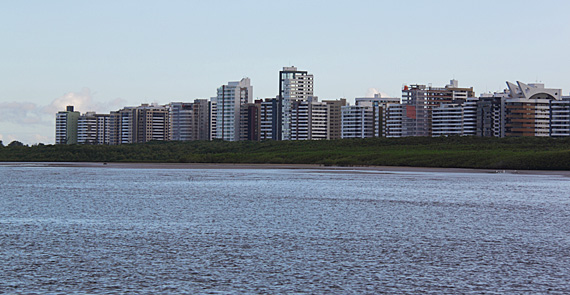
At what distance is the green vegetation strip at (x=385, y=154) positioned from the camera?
124 meters

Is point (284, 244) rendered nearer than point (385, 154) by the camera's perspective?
Yes

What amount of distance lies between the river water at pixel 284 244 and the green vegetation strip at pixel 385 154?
64.1 meters

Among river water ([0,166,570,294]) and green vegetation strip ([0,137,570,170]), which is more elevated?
green vegetation strip ([0,137,570,170])

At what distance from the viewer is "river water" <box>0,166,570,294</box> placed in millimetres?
24562

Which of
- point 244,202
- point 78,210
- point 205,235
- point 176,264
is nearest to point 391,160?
point 244,202

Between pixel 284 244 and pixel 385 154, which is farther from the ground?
pixel 385 154

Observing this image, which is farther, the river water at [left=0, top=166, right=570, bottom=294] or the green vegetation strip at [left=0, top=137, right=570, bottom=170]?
the green vegetation strip at [left=0, top=137, right=570, bottom=170]

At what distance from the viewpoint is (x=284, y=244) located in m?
33.4

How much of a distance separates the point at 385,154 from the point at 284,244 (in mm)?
115705

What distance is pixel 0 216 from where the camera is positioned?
45.0 m

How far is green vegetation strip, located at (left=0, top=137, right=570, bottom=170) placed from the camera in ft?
405

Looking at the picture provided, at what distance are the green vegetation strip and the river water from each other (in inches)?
2523

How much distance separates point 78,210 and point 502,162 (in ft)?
282

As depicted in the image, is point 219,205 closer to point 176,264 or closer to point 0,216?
point 0,216
